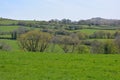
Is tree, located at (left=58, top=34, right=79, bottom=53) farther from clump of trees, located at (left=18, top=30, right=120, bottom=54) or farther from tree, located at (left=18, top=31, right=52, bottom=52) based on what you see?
tree, located at (left=18, top=31, right=52, bottom=52)

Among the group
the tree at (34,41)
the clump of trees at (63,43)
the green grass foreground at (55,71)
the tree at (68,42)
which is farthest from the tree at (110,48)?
the green grass foreground at (55,71)

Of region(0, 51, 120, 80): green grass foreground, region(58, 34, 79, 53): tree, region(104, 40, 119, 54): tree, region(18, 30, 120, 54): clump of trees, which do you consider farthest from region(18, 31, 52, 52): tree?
region(0, 51, 120, 80): green grass foreground

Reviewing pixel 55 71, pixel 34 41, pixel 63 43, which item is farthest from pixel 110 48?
pixel 55 71

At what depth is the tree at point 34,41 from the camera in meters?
59.6

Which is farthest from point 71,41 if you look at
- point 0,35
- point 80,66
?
point 80,66

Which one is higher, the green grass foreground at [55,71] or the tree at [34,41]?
the green grass foreground at [55,71]

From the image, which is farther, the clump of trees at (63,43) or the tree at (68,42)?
the tree at (68,42)

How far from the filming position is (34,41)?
60906 millimetres

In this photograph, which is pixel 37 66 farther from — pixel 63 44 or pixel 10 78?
pixel 63 44

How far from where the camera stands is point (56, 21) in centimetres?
13162

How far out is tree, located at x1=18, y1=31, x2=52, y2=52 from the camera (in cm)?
5961

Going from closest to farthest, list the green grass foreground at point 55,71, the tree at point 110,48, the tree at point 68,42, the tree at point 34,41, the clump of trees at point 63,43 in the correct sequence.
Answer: the green grass foreground at point 55,71 → the tree at point 110,48 → the clump of trees at point 63,43 → the tree at point 34,41 → the tree at point 68,42

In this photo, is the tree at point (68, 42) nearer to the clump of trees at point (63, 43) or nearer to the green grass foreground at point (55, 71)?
the clump of trees at point (63, 43)

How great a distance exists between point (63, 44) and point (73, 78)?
2313 inches
